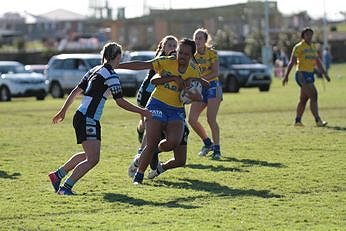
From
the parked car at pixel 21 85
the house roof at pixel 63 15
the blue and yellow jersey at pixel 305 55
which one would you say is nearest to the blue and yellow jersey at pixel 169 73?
the blue and yellow jersey at pixel 305 55

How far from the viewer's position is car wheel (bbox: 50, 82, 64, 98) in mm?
42219

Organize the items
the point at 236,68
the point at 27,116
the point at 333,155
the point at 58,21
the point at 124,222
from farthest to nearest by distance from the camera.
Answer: the point at 58,21 < the point at 236,68 < the point at 27,116 < the point at 333,155 < the point at 124,222

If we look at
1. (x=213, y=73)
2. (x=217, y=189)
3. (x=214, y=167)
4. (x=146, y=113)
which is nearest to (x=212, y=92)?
(x=213, y=73)

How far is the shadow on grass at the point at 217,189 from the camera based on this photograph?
11734mm

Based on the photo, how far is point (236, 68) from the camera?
141 ft

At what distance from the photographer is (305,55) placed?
21594 mm

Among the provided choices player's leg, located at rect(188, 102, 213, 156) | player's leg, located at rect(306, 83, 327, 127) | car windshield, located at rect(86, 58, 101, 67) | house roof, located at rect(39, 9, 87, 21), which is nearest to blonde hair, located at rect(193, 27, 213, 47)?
player's leg, located at rect(188, 102, 213, 156)

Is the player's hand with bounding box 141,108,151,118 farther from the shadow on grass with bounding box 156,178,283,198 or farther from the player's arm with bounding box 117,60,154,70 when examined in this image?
the shadow on grass with bounding box 156,178,283,198

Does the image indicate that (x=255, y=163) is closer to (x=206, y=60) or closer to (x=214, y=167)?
(x=214, y=167)

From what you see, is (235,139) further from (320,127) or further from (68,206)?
(68,206)

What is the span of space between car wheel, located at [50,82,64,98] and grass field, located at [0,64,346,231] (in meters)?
20.1

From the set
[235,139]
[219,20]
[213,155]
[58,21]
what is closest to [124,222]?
[213,155]

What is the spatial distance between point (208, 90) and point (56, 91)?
26943 millimetres

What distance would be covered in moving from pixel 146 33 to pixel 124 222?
73.8m
